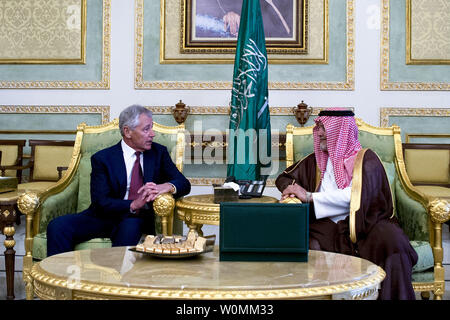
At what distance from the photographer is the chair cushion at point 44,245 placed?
10.5 ft

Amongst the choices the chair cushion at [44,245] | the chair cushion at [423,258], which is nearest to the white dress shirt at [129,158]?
the chair cushion at [44,245]

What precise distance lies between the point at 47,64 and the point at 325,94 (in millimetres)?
3251

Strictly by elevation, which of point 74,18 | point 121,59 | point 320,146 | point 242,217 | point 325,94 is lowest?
point 242,217

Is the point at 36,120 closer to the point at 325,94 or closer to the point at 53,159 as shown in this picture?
the point at 53,159

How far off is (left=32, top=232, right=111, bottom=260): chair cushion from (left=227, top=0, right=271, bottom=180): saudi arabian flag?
69.3 inches

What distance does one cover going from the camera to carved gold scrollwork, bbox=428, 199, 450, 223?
300 centimetres

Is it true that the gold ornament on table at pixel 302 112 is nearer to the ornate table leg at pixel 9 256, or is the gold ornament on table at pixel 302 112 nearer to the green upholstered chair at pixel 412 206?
the green upholstered chair at pixel 412 206

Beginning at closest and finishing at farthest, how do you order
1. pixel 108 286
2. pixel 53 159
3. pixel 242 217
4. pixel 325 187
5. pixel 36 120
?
pixel 108 286
pixel 242 217
pixel 325 187
pixel 53 159
pixel 36 120

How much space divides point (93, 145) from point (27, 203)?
0.80 meters

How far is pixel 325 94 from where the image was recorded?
6578 millimetres

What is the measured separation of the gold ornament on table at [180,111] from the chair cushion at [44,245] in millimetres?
3395

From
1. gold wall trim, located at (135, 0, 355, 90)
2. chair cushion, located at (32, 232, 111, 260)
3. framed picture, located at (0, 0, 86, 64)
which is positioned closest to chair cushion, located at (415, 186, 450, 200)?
gold wall trim, located at (135, 0, 355, 90)

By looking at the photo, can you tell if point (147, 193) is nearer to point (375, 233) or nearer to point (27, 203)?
point (27, 203)
